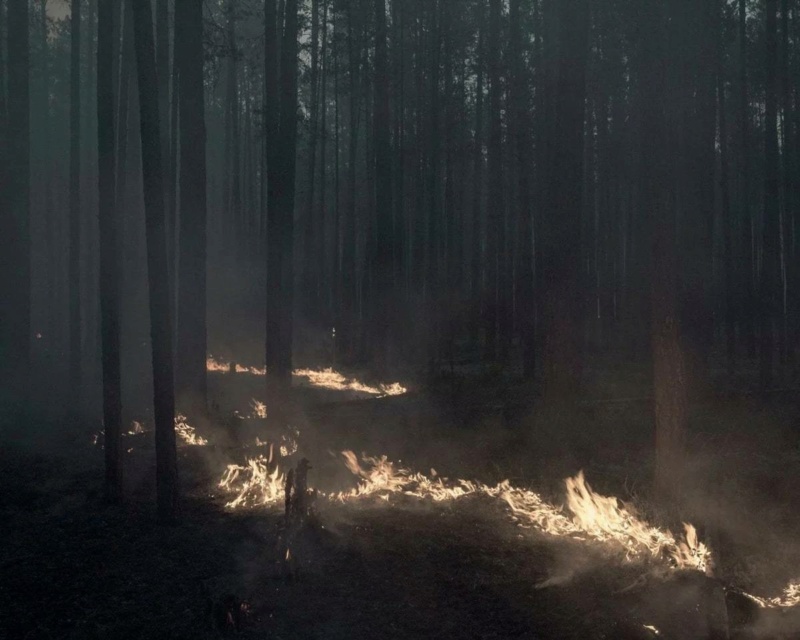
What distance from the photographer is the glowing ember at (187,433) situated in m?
14.0

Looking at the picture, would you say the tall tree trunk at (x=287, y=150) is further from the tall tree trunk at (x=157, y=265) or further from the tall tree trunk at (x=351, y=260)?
the tall tree trunk at (x=351, y=260)

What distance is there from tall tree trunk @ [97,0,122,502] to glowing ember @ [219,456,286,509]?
5.46 ft

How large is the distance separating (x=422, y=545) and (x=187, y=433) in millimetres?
8054

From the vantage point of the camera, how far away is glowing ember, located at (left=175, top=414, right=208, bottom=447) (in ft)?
46.0

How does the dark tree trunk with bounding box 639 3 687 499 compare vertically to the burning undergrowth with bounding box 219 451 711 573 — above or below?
above

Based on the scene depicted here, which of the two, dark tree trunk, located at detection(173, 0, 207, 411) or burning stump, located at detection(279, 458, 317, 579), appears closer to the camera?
burning stump, located at detection(279, 458, 317, 579)

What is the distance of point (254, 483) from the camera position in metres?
10.7

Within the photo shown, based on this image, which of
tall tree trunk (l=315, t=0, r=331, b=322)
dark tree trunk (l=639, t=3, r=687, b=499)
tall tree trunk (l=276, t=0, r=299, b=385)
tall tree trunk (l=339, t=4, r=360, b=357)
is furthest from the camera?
tall tree trunk (l=315, t=0, r=331, b=322)

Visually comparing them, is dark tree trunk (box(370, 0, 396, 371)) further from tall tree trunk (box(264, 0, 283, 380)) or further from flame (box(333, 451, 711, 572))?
flame (box(333, 451, 711, 572))

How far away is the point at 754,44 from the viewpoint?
2633 cm

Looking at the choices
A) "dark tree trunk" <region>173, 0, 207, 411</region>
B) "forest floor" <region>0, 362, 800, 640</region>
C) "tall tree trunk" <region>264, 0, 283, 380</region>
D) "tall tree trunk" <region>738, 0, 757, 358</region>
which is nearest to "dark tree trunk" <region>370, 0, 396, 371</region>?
"tall tree trunk" <region>264, 0, 283, 380</region>

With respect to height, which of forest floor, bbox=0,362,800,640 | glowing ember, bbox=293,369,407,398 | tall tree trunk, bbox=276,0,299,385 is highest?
tall tree trunk, bbox=276,0,299,385

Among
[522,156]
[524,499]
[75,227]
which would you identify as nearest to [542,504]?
[524,499]

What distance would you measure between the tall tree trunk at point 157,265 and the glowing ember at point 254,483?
1205mm
